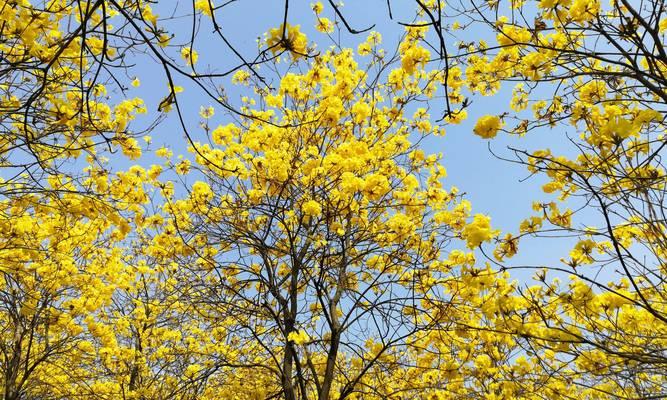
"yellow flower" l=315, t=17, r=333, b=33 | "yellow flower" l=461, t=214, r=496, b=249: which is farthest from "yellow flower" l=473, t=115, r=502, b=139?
"yellow flower" l=315, t=17, r=333, b=33

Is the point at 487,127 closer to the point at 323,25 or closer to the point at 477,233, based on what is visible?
the point at 477,233

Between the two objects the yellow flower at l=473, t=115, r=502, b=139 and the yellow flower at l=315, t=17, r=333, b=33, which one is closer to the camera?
the yellow flower at l=473, t=115, r=502, b=139

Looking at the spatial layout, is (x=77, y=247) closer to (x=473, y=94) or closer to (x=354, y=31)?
(x=473, y=94)

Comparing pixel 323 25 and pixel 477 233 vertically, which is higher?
pixel 323 25

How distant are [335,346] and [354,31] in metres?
4.32

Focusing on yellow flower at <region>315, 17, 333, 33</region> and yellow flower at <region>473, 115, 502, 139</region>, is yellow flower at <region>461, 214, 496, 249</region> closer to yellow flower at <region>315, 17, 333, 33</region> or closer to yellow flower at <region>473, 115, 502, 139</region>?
yellow flower at <region>473, 115, 502, 139</region>

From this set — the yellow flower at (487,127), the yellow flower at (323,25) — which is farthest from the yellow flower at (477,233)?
the yellow flower at (323,25)

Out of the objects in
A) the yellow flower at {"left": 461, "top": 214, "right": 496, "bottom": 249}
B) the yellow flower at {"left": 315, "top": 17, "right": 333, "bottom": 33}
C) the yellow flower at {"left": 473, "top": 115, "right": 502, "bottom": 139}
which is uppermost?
the yellow flower at {"left": 315, "top": 17, "right": 333, "bottom": 33}

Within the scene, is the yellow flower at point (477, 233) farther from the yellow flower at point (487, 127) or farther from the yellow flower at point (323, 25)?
the yellow flower at point (323, 25)

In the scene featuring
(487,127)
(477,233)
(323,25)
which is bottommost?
(477,233)

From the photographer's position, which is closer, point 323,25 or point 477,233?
point 477,233

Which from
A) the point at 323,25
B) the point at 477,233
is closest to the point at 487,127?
the point at 477,233

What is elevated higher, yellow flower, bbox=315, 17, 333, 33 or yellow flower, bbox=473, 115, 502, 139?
yellow flower, bbox=315, 17, 333, 33

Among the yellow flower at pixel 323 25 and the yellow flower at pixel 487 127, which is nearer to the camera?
the yellow flower at pixel 487 127
